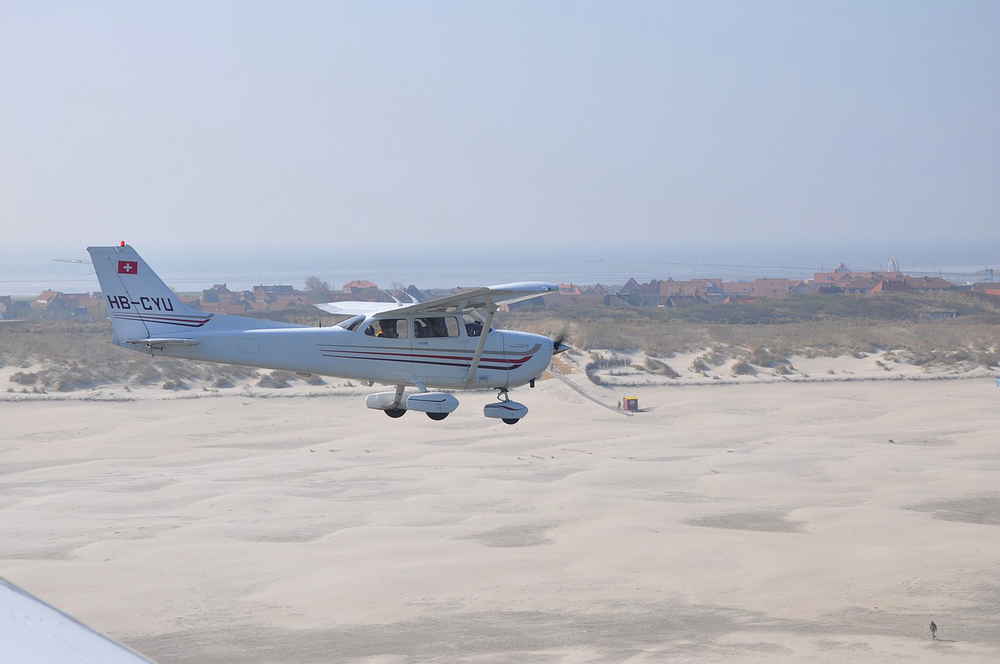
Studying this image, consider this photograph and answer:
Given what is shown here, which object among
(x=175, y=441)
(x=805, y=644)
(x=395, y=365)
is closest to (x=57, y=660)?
(x=395, y=365)

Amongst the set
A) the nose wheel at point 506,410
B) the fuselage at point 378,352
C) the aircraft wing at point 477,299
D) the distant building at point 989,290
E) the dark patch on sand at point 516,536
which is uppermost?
the aircraft wing at point 477,299

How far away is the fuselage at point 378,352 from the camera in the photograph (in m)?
22.4

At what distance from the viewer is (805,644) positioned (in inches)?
1061

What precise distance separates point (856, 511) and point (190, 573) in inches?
848

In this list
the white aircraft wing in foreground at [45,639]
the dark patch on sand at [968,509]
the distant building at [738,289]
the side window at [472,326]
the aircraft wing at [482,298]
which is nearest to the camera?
the white aircraft wing in foreground at [45,639]

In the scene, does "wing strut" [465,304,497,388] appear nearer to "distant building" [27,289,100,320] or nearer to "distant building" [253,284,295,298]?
"distant building" [27,289,100,320]

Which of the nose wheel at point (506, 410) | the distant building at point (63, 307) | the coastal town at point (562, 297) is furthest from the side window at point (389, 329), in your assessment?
the distant building at point (63, 307)

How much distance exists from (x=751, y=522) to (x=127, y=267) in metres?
22.6

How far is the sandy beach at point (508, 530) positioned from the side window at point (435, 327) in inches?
314

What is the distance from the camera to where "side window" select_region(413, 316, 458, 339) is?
22.3 metres

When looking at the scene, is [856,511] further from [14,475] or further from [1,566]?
[14,475]

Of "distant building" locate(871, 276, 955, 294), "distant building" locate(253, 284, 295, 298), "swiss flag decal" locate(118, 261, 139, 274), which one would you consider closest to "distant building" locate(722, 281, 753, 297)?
"distant building" locate(871, 276, 955, 294)

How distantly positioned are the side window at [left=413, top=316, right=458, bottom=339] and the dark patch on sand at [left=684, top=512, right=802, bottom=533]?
56.7ft

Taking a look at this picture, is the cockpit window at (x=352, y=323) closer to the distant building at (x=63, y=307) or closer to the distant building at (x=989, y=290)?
the distant building at (x=63, y=307)
